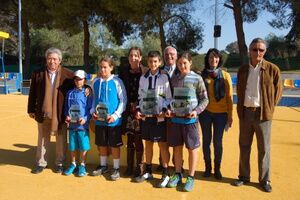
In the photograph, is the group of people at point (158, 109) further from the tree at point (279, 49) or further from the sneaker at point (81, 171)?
the tree at point (279, 49)

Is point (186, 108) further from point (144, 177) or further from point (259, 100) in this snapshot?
point (144, 177)

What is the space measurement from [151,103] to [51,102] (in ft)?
5.13

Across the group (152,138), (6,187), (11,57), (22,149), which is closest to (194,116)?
(152,138)

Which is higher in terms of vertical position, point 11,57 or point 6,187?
point 11,57

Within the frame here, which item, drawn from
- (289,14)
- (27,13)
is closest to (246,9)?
(289,14)

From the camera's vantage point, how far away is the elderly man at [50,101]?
539cm

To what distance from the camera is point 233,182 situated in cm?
505

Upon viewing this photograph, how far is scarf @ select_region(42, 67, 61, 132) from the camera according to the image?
537cm

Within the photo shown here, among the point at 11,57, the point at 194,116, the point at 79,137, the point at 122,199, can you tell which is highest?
the point at 11,57

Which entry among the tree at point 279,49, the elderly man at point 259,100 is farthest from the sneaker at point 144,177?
the tree at point 279,49

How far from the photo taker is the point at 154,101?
15.8 feet

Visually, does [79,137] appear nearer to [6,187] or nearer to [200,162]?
[6,187]

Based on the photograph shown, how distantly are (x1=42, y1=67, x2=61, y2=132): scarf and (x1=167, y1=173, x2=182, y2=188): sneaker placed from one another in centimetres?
183

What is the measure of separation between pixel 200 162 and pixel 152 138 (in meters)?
1.48
